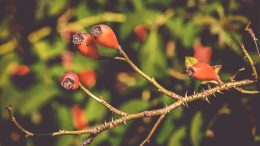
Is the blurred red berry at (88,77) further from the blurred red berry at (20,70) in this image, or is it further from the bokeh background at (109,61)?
the blurred red berry at (20,70)

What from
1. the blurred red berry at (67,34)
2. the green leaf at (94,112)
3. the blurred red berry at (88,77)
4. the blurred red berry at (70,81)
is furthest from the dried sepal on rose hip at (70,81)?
the blurred red berry at (67,34)

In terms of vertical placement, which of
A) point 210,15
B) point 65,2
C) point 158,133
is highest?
point 65,2

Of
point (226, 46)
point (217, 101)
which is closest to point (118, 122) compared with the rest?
point (217, 101)

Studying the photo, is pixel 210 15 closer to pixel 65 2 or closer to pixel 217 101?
pixel 217 101

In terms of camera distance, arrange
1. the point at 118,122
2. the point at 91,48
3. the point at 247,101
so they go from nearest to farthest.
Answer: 1. the point at 118,122
2. the point at 91,48
3. the point at 247,101

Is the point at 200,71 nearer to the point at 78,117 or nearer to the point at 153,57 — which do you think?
→ the point at 153,57

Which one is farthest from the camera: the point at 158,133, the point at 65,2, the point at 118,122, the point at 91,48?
the point at 65,2

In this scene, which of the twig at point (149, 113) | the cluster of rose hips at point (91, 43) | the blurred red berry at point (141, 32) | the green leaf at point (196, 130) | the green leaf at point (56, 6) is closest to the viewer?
the twig at point (149, 113)

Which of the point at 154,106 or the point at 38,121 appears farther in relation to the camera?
the point at 38,121
